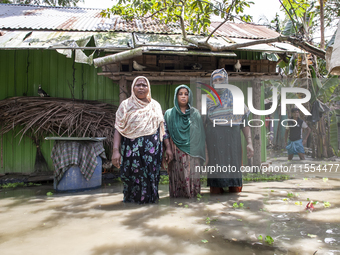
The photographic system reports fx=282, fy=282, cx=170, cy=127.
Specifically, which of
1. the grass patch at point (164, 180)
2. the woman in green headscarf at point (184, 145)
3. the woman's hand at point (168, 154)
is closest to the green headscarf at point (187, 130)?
the woman in green headscarf at point (184, 145)

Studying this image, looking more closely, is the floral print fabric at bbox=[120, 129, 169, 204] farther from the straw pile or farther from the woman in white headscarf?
the straw pile

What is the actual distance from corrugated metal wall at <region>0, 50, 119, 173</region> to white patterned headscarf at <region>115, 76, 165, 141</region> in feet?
9.29

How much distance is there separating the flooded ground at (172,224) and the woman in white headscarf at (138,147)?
0.23m

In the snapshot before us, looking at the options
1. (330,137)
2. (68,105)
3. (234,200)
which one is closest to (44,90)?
(68,105)

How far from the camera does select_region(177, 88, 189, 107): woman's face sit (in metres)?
4.06

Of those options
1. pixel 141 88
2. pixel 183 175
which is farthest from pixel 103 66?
pixel 183 175

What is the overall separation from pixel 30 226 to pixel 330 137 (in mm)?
11232

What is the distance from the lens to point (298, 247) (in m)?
2.20

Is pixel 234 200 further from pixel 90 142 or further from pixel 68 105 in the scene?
pixel 68 105

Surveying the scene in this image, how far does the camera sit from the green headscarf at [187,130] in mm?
4078

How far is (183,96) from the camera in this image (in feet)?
13.3

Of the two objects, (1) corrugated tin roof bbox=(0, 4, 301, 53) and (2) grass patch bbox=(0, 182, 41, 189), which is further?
(2) grass patch bbox=(0, 182, 41, 189)

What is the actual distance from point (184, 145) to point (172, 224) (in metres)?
1.44

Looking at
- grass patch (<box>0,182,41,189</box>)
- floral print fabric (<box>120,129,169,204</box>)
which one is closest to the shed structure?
grass patch (<box>0,182,41,189</box>)
